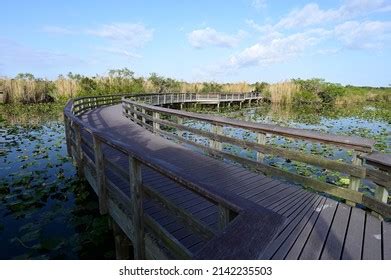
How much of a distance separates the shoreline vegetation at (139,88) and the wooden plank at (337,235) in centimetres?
2641

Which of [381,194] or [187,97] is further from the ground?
[187,97]

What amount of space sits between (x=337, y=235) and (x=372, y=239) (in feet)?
1.18

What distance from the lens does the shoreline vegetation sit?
79.4 ft

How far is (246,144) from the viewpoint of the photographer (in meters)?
5.20

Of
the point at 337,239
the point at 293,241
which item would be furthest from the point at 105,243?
the point at 337,239

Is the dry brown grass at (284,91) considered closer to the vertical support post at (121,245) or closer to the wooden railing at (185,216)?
the wooden railing at (185,216)

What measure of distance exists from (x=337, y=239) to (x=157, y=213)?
2116 mm

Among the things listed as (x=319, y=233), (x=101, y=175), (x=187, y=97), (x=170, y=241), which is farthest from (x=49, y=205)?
(x=187, y=97)

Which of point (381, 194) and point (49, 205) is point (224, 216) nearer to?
point (381, 194)

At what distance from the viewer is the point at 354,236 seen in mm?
2879

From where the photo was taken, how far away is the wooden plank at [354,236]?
8.27ft

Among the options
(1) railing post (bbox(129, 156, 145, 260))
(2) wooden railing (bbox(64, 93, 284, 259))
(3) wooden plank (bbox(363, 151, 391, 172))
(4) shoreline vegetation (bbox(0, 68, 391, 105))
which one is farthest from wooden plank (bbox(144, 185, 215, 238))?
(4) shoreline vegetation (bbox(0, 68, 391, 105))

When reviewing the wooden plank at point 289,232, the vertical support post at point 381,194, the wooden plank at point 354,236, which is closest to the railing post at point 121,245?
the wooden plank at point 289,232
